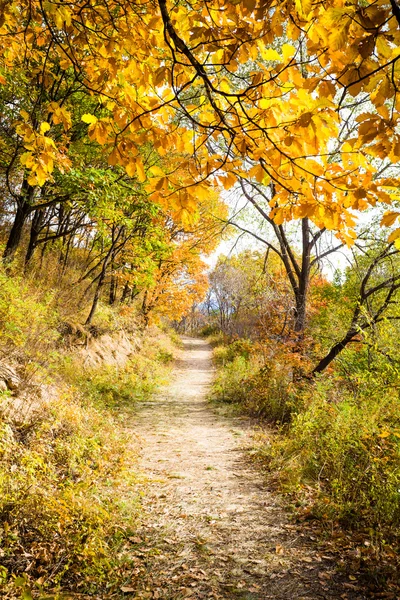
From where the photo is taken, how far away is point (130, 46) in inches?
84.0

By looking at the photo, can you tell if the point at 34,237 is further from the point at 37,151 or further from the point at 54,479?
the point at 37,151

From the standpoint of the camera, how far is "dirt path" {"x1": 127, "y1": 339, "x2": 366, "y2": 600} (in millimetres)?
2811

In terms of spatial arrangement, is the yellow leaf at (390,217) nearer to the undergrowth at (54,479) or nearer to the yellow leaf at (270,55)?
the yellow leaf at (270,55)

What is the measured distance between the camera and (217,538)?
348cm

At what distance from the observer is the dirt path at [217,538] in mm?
2811

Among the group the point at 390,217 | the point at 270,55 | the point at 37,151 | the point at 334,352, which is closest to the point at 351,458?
the point at 334,352

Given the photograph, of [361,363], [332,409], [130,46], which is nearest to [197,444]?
[332,409]

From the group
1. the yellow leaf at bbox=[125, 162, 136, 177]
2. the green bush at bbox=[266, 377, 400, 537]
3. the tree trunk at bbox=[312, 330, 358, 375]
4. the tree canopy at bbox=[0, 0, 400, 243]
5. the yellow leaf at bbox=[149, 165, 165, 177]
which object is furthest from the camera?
the tree trunk at bbox=[312, 330, 358, 375]

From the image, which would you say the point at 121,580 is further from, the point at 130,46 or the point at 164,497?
the point at 130,46

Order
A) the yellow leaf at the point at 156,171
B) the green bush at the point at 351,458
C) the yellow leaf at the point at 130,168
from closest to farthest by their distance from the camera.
→ the yellow leaf at the point at 156,171 < the yellow leaf at the point at 130,168 < the green bush at the point at 351,458

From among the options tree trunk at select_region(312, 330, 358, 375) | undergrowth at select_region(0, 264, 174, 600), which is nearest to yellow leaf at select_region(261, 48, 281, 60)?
undergrowth at select_region(0, 264, 174, 600)

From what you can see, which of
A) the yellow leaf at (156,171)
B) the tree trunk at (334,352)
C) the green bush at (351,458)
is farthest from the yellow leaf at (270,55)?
the tree trunk at (334,352)

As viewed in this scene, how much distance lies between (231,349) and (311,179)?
1618 cm

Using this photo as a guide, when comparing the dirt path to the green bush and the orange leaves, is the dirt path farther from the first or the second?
the orange leaves
